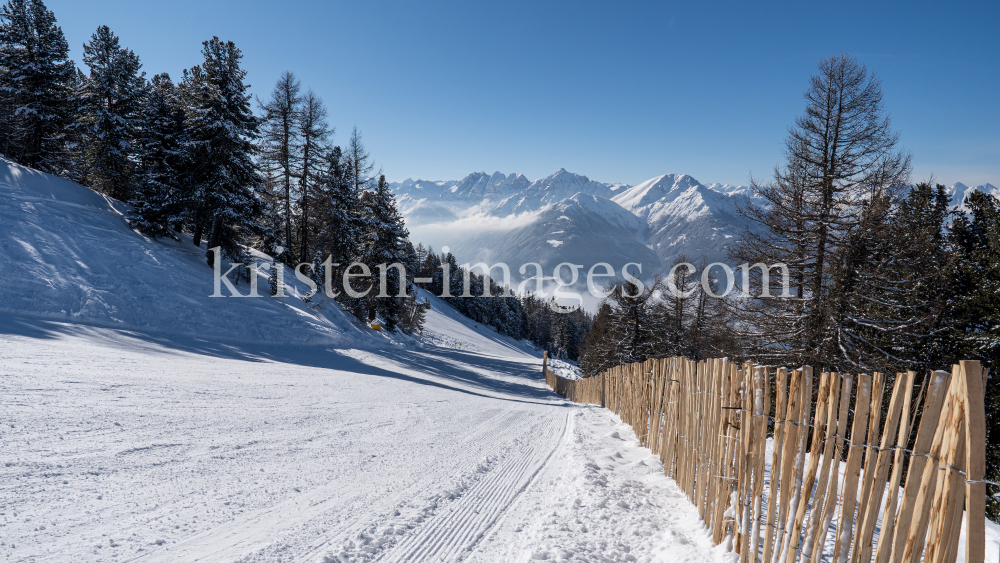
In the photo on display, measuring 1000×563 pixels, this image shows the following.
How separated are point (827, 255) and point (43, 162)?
39.0m

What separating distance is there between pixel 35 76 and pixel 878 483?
37295mm

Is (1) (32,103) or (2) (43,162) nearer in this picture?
(1) (32,103)

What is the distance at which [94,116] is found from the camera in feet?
75.0

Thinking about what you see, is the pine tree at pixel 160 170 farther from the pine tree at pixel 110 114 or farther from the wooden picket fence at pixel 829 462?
the wooden picket fence at pixel 829 462

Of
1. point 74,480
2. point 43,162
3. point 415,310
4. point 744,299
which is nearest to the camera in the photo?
point 74,480

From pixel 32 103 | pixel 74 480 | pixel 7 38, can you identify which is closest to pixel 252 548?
pixel 74 480

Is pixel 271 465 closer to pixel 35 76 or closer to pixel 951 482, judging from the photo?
pixel 951 482

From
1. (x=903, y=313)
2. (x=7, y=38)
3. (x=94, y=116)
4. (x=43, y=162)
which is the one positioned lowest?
(x=903, y=313)

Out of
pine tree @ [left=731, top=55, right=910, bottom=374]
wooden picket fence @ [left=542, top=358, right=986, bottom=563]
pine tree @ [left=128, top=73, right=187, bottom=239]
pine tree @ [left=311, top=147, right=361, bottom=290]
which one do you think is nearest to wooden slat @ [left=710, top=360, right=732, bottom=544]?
wooden picket fence @ [left=542, top=358, right=986, bottom=563]

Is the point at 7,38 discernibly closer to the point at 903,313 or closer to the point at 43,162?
the point at 43,162

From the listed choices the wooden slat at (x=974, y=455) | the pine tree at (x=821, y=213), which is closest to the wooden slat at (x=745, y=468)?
the wooden slat at (x=974, y=455)

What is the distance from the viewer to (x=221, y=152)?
1930cm

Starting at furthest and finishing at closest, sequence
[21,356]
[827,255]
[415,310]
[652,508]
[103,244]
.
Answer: [415,310] → [103,244] → [827,255] → [21,356] → [652,508]

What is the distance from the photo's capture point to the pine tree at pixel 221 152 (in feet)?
62.2
